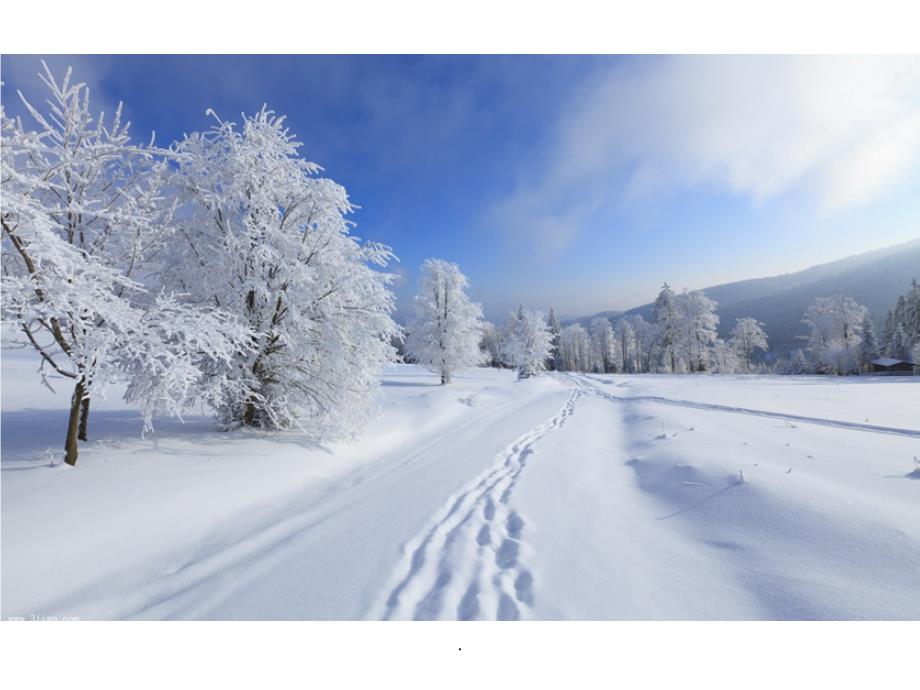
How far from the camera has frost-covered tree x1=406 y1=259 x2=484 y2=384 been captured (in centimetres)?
2636

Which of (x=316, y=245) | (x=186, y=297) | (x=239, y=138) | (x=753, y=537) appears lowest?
(x=753, y=537)

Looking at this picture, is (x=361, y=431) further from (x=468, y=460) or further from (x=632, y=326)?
(x=632, y=326)

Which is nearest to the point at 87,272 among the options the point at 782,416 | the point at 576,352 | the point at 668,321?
the point at 782,416

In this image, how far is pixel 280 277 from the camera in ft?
23.9

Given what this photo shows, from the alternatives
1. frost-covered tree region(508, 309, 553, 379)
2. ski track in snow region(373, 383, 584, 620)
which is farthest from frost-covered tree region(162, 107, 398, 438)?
frost-covered tree region(508, 309, 553, 379)

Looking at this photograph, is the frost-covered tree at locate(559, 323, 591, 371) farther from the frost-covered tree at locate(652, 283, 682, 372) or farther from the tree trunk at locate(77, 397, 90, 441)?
the tree trunk at locate(77, 397, 90, 441)

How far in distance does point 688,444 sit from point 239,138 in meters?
11.4

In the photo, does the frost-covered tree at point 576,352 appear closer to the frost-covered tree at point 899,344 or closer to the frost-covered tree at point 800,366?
the frost-covered tree at point 800,366

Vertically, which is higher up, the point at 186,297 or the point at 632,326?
the point at 632,326

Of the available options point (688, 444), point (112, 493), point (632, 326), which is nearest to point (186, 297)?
point (112, 493)

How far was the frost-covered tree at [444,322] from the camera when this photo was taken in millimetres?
26359

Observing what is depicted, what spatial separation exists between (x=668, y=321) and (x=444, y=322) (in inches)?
1381

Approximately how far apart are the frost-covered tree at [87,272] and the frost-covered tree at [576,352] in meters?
80.5

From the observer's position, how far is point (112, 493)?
14.9ft
